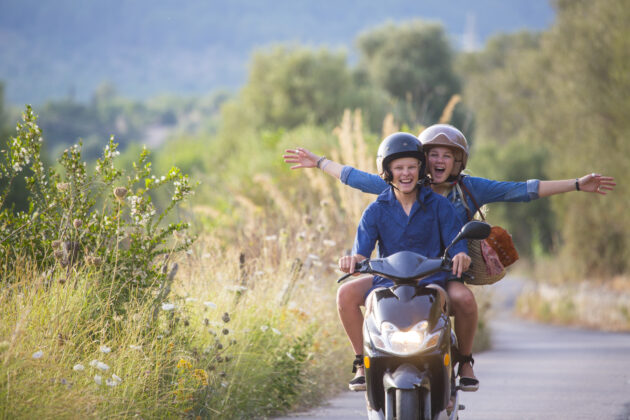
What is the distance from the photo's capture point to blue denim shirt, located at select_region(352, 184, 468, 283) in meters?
6.02

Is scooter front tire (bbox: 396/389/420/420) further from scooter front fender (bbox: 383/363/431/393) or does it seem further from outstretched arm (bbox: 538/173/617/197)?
outstretched arm (bbox: 538/173/617/197)

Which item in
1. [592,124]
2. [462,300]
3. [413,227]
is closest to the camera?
[462,300]

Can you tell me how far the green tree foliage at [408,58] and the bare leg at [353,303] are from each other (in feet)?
145

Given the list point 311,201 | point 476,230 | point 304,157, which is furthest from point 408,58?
point 476,230

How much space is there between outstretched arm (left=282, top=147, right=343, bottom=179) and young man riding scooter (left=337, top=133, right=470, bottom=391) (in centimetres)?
108

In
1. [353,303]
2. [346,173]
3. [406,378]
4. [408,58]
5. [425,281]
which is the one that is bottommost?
[406,378]

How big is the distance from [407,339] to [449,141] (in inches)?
78.5

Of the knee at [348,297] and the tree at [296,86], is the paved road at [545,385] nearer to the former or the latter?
the knee at [348,297]

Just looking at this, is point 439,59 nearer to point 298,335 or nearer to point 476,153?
point 476,153

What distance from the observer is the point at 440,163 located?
22.4 feet

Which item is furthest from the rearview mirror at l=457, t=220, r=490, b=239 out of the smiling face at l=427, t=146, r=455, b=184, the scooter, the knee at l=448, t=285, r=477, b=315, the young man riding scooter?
the smiling face at l=427, t=146, r=455, b=184

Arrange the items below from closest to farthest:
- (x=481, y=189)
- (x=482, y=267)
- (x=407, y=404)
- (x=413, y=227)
A: (x=407, y=404), (x=413, y=227), (x=482, y=267), (x=481, y=189)

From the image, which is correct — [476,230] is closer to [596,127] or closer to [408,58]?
[596,127]

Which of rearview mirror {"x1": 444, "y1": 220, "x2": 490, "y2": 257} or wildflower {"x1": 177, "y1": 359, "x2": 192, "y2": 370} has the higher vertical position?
rearview mirror {"x1": 444, "y1": 220, "x2": 490, "y2": 257}
